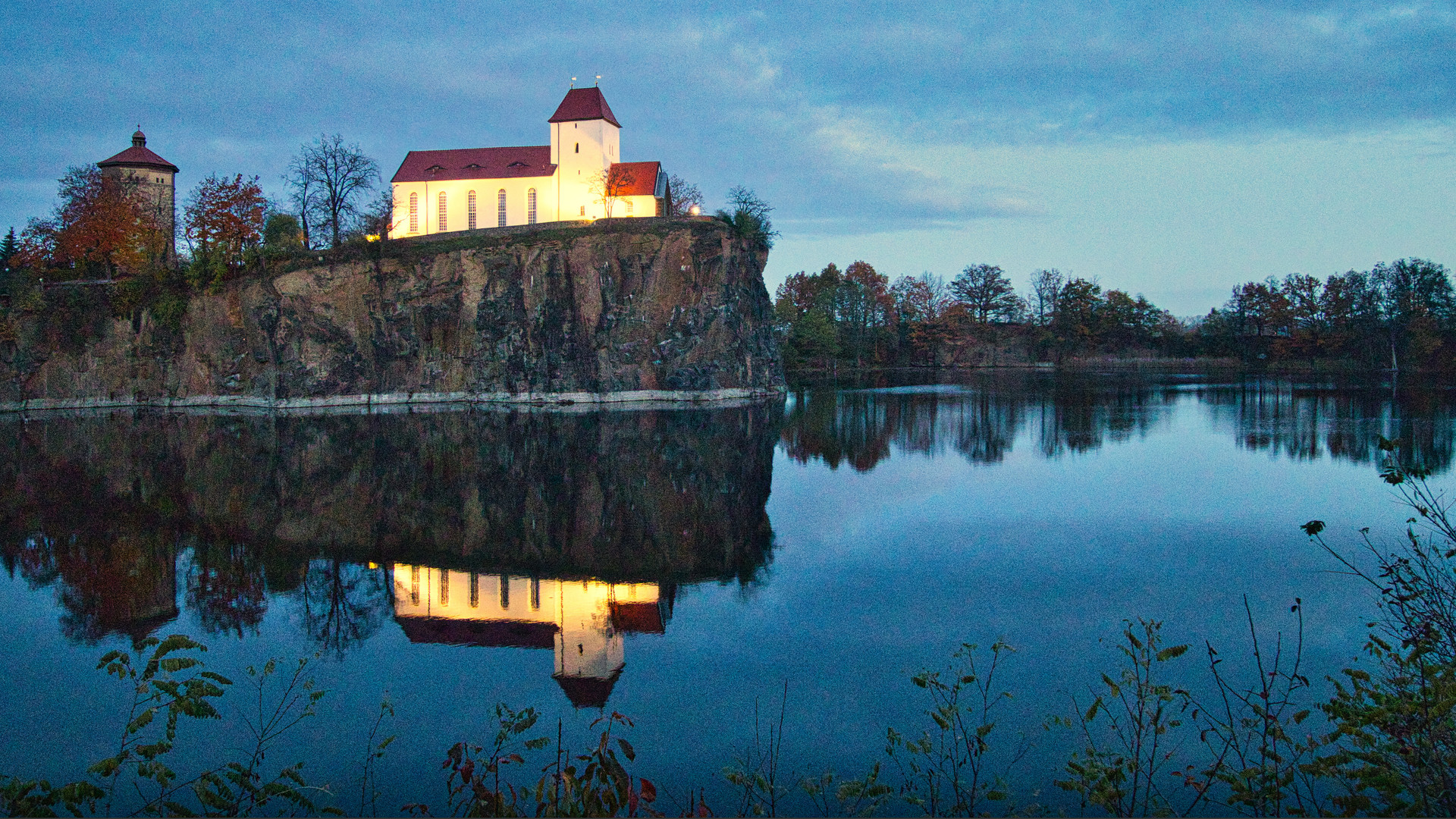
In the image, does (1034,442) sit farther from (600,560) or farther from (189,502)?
(189,502)

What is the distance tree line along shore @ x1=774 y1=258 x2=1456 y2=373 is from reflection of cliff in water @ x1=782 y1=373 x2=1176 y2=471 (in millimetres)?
40710

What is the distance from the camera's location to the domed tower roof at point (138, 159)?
63625mm

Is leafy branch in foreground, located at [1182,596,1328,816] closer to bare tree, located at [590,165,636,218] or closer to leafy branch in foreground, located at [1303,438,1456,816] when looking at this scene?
leafy branch in foreground, located at [1303,438,1456,816]

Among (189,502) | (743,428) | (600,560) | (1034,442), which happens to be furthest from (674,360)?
(600,560)

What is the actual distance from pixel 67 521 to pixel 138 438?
19932mm

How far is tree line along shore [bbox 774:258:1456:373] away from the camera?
91438 mm

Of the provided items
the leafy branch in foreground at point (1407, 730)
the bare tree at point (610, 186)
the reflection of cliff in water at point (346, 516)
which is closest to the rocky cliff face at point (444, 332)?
the bare tree at point (610, 186)

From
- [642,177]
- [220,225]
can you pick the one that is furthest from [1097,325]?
[220,225]

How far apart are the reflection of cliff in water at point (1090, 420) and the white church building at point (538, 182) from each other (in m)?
20.4

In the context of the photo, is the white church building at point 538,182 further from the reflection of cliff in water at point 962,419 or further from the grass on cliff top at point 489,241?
the reflection of cliff in water at point 962,419

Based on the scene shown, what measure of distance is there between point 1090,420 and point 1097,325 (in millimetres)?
78136

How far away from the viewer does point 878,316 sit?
11775cm

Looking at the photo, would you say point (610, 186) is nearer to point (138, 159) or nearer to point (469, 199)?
point (469, 199)

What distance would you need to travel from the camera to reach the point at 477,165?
2479 inches
